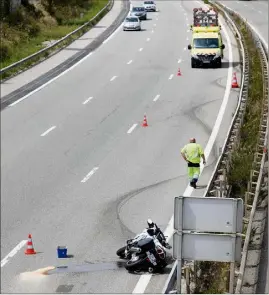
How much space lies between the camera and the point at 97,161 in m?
24.0

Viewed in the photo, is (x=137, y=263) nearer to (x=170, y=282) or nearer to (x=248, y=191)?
(x=170, y=282)

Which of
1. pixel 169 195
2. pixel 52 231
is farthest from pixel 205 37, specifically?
pixel 52 231

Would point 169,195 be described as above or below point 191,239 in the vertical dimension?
below

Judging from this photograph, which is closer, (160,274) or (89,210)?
(160,274)

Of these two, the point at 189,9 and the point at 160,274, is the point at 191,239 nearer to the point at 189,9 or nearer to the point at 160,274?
the point at 160,274

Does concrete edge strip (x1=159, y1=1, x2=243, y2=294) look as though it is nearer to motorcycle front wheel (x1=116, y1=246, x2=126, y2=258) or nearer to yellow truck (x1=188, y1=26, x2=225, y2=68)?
motorcycle front wheel (x1=116, y1=246, x2=126, y2=258)

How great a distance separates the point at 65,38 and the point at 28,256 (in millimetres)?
35402

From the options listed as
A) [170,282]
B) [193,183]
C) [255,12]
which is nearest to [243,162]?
[193,183]

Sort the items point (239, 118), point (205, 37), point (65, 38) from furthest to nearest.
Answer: point (65, 38) < point (205, 37) < point (239, 118)

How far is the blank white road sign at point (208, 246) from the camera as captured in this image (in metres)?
11.2

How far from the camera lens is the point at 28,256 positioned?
54.4ft

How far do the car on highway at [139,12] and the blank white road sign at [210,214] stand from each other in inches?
2283

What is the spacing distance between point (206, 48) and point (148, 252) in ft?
97.0

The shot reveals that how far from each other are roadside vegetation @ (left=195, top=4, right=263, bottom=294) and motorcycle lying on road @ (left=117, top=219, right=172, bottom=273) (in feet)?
4.80
